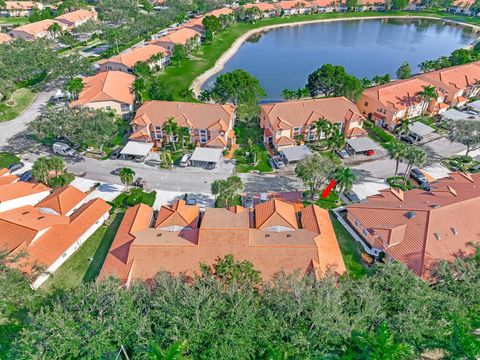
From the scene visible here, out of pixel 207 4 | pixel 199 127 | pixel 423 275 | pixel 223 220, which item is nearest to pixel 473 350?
pixel 423 275

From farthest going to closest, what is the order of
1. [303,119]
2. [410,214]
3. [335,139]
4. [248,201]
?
[303,119]
[335,139]
[248,201]
[410,214]

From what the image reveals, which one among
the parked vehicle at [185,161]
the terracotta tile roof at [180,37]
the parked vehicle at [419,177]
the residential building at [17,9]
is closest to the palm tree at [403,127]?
the parked vehicle at [419,177]

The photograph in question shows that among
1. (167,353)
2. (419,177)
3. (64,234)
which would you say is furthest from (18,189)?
(419,177)

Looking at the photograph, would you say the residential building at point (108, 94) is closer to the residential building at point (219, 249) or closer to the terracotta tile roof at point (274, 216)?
the residential building at point (219, 249)

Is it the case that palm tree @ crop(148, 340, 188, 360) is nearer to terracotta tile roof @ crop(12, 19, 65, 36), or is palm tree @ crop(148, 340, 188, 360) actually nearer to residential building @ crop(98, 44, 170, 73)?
residential building @ crop(98, 44, 170, 73)

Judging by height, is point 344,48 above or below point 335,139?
above

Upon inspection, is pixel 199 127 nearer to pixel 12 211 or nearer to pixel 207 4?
pixel 12 211

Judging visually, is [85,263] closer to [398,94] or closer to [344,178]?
[344,178]

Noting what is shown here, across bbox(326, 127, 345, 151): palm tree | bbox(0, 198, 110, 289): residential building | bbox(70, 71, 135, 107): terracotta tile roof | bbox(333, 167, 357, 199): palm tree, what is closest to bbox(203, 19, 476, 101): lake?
bbox(70, 71, 135, 107): terracotta tile roof
